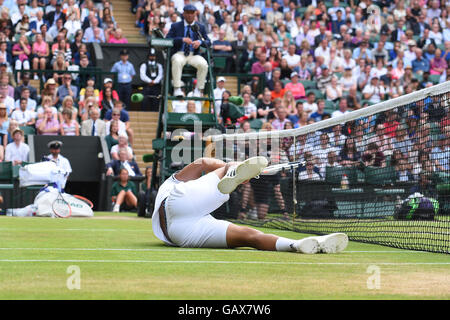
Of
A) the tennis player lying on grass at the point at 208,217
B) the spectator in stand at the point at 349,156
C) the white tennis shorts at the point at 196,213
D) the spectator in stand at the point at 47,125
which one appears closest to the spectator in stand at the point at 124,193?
the spectator in stand at the point at 47,125

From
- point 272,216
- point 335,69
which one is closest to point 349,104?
point 335,69

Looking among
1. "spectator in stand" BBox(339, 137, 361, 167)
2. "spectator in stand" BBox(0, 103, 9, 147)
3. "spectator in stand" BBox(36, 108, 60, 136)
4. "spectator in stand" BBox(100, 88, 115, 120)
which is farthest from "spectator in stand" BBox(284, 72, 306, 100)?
"spectator in stand" BBox(339, 137, 361, 167)

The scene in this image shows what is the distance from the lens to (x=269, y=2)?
2850 cm

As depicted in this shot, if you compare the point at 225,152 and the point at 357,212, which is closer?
the point at 357,212

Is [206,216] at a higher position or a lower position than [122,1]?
lower

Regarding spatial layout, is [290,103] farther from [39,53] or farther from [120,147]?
[39,53]

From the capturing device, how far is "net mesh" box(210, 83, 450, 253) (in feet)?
42.8

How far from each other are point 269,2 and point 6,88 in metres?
10.8

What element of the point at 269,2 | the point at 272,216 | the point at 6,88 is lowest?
the point at 272,216

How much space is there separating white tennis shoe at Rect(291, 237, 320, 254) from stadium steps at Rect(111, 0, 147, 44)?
18.9m

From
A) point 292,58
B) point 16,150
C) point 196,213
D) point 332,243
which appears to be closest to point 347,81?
point 292,58

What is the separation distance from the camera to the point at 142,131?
77.2ft

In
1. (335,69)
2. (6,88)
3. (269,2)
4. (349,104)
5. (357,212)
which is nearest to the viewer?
(357,212)

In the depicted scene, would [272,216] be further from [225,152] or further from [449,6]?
[449,6]
